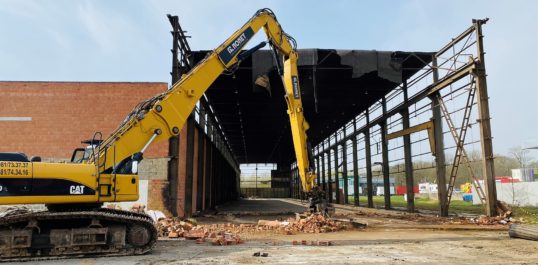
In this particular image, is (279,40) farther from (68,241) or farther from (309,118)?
Result: (309,118)

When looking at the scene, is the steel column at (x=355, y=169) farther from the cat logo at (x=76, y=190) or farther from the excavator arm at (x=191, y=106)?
the cat logo at (x=76, y=190)

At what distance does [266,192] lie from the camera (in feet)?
232

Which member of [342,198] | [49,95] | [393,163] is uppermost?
[49,95]

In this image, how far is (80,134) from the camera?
19.9 metres

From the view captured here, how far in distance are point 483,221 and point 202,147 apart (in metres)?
16.2

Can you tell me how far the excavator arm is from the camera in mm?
9867

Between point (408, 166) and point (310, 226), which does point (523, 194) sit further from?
point (310, 226)

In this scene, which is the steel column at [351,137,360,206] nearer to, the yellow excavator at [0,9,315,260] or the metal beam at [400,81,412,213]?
the metal beam at [400,81,412,213]

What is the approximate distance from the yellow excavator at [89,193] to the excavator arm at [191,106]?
23 mm

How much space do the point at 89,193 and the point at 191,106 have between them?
3287 mm

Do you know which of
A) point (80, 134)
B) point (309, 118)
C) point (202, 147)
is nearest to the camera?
point (80, 134)

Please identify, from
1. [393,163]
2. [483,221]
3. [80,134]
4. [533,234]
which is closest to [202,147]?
[80,134]

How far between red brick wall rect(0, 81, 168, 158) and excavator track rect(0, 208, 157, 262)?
37.0ft

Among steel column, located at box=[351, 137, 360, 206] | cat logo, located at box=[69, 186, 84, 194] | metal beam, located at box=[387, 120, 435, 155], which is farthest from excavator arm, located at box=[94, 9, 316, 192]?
steel column, located at box=[351, 137, 360, 206]
